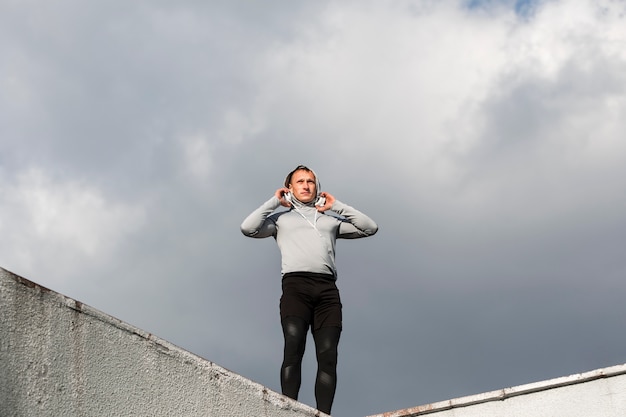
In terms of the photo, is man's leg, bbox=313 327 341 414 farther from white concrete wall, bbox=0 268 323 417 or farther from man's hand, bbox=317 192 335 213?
white concrete wall, bbox=0 268 323 417

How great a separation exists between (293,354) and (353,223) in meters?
1.31

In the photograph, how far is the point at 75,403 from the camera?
3.45 m

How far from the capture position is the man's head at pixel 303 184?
23.4ft

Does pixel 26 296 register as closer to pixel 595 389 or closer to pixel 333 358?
pixel 333 358

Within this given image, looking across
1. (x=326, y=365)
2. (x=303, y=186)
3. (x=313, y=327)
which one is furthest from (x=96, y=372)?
(x=303, y=186)

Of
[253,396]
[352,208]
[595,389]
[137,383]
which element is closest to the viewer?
[137,383]

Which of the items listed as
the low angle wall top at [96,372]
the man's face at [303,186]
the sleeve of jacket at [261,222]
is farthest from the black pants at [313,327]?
the low angle wall top at [96,372]

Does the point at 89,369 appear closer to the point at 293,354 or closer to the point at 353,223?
the point at 293,354

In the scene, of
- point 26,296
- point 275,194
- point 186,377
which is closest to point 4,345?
point 26,296

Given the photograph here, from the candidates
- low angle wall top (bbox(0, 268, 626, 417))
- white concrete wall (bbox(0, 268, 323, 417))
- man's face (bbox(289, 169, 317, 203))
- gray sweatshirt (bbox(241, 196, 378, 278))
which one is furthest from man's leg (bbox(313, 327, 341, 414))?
white concrete wall (bbox(0, 268, 323, 417))

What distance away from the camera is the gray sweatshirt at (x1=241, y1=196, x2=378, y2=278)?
668 centimetres

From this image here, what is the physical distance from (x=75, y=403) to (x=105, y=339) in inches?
12.3

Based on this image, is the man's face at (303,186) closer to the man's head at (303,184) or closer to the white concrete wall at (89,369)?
the man's head at (303,184)

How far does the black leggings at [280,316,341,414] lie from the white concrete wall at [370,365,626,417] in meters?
0.51
